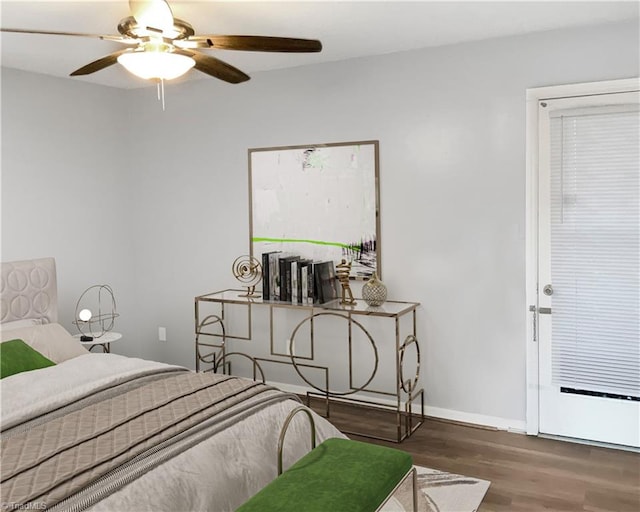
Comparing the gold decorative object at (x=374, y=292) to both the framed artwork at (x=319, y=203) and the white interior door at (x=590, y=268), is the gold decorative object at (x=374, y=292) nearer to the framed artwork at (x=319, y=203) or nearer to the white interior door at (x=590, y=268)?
the framed artwork at (x=319, y=203)

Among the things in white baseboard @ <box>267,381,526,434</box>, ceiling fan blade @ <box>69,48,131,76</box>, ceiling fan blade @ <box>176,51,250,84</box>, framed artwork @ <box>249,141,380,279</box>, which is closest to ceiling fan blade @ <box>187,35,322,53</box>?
ceiling fan blade @ <box>176,51,250,84</box>

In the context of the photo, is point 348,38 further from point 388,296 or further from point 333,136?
point 388,296

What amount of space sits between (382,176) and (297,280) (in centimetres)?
90

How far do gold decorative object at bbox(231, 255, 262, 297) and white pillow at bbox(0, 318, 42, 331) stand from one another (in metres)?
1.38

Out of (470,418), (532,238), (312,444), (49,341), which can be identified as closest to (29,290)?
(49,341)

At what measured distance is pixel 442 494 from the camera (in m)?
2.98

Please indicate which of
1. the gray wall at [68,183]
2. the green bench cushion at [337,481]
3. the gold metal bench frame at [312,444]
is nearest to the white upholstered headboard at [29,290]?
the gray wall at [68,183]

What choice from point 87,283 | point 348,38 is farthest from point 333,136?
point 87,283

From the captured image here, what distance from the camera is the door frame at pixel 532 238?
3.52 metres

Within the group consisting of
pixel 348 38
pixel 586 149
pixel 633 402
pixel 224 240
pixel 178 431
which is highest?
pixel 348 38

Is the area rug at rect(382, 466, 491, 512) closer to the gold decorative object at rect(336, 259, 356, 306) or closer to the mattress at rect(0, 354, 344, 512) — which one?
the mattress at rect(0, 354, 344, 512)

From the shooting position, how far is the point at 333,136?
13.8 feet

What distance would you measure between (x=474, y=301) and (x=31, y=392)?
8.34ft

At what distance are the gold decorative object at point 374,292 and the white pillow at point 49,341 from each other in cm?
180
